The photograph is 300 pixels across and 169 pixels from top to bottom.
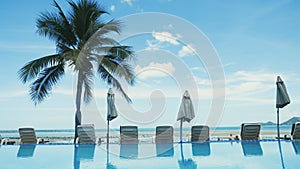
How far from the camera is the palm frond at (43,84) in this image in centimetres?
1336

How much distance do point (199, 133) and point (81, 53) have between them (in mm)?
5580

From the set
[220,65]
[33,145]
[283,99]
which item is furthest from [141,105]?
[283,99]

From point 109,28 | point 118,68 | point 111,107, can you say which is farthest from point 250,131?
point 109,28

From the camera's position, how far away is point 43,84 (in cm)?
1342

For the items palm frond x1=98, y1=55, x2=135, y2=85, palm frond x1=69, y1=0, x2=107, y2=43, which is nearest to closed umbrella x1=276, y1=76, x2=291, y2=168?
palm frond x1=98, y1=55, x2=135, y2=85

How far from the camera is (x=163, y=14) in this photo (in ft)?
47.3

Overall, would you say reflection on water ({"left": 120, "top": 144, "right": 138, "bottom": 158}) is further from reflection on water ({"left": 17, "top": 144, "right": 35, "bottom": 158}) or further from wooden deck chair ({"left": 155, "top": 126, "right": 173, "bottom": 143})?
reflection on water ({"left": 17, "top": 144, "right": 35, "bottom": 158})

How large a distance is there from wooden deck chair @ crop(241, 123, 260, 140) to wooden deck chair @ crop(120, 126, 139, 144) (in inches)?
157

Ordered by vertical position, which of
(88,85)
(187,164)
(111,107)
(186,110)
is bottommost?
(187,164)

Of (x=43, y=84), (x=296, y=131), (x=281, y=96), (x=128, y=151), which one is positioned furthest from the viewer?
(x=43, y=84)

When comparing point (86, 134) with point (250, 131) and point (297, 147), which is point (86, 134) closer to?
point (250, 131)

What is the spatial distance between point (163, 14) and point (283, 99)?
5946mm

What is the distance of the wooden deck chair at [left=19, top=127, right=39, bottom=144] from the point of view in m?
12.4

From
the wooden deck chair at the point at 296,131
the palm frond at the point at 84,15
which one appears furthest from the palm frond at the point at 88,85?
the wooden deck chair at the point at 296,131
